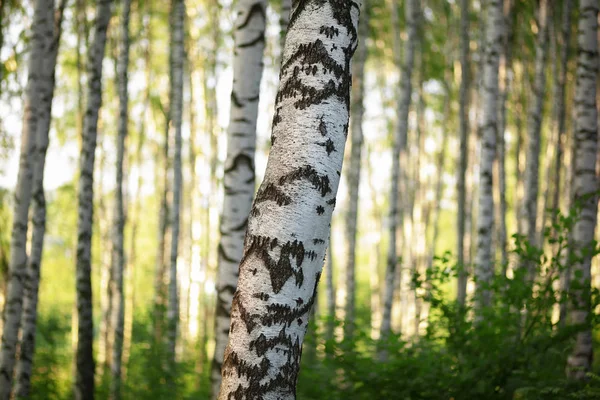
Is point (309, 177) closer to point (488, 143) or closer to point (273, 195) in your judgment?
point (273, 195)

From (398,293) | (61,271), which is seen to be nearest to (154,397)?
(398,293)

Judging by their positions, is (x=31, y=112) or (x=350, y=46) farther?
(x=31, y=112)

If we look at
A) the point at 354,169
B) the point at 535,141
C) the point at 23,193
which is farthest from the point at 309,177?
the point at 354,169

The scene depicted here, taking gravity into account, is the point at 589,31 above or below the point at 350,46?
above

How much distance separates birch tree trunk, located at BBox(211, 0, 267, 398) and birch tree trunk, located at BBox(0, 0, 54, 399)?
213 cm

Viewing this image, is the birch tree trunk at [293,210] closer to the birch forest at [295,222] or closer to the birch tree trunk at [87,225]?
the birch forest at [295,222]

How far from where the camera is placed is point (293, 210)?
223 centimetres

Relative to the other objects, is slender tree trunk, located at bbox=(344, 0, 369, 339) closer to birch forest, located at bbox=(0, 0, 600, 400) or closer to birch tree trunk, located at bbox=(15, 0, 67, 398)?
birch forest, located at bbox=(0, 0, 600, 400)

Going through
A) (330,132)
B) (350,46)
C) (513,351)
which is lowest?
(513,351)

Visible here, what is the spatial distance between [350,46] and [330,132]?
380 mm

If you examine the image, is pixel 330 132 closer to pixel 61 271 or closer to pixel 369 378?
pixel 369 378

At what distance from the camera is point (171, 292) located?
10062mm

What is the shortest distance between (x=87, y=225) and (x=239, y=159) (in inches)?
120

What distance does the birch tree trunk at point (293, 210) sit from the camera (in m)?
2.19
